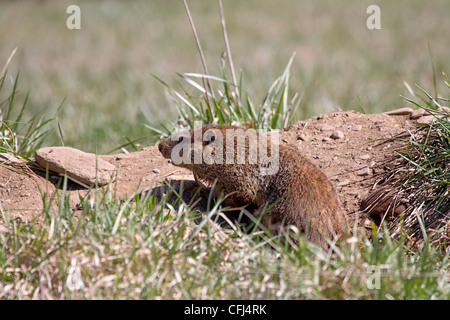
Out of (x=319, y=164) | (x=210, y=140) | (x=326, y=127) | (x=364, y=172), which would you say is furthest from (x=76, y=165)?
(x=364, y=172)

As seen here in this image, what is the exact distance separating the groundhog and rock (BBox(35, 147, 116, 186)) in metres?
0.41

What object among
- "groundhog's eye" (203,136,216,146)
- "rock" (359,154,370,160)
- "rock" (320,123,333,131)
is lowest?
"rock" (359,154,370,160)

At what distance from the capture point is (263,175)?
3383 millimetres

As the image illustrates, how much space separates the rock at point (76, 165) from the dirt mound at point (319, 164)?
79 mm

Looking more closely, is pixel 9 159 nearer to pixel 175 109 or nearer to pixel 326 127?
pixel 326 127

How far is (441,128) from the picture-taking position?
132 inches

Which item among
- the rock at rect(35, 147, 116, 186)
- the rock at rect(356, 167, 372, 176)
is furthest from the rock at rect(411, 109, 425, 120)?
the rock at rect(35, 147, 116, 186)

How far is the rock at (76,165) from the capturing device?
11.5 feet

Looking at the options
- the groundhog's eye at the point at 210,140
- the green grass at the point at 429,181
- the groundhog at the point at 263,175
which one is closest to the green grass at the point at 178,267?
the groundhog at the point at 263,175

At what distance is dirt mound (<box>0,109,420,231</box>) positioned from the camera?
136 inches

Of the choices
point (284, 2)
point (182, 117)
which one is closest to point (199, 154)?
point (182, 117)

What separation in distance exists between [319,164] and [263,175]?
0.46m

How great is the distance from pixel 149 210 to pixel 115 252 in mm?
435

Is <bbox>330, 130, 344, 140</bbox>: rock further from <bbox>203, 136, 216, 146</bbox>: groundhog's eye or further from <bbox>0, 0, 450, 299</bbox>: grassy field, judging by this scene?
<bbox>203, 136, 216, 146</bbox>: groundhog's eye
